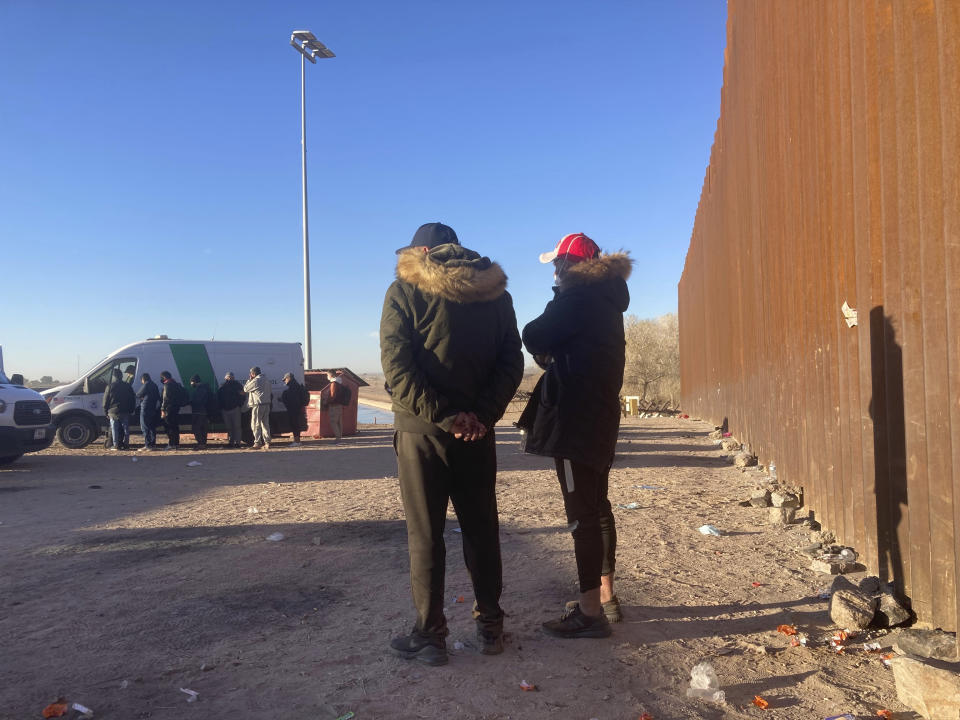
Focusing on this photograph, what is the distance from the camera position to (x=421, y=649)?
3.47 metres

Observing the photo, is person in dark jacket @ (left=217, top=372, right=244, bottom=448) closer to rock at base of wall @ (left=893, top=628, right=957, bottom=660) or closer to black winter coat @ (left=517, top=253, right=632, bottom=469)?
black winter coat @ (left=517, top=253, right=632, bottom=469)

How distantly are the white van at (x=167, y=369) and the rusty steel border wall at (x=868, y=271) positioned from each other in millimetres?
12481

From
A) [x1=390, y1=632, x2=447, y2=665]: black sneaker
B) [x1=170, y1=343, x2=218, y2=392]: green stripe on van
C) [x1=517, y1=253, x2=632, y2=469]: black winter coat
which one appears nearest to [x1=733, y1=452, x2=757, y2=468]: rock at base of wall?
[x1=517, y1=253, x2=632, y2=469]: black winter coat

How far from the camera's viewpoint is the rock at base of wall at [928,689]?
2701mm

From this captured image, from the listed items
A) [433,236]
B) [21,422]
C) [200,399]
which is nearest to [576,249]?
[433,236]

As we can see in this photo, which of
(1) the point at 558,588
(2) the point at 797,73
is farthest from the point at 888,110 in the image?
(1) the point at 558,588

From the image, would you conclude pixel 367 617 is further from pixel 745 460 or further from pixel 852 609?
pixel 745 460

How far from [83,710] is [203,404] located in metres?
14.5

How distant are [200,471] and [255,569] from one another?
6.86 meters

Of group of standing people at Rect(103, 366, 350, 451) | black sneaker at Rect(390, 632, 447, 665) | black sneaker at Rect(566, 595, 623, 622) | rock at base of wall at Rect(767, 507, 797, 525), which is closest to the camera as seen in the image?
black sneaker at Rect(390, 632, 447, 665)

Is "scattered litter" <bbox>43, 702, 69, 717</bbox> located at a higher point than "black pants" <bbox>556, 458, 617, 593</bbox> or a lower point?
lower

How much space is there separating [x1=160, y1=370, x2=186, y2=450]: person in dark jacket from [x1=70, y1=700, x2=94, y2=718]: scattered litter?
1387 cm

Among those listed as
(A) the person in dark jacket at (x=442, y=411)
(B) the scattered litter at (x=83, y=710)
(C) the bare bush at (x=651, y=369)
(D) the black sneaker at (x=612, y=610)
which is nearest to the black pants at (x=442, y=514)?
(A) the person in dark jacket at (x=442, y=411)

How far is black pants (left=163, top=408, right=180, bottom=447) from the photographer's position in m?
16.2
